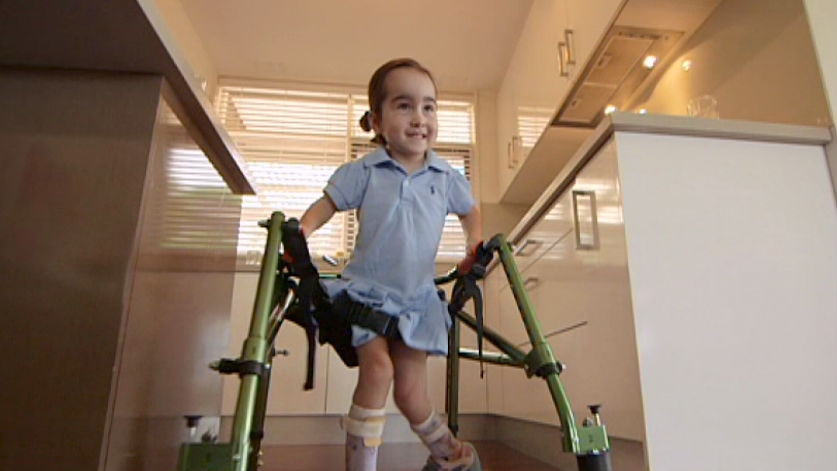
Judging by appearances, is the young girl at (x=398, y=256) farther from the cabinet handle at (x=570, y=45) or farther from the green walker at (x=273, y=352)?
the cabinet handle at (x=570, y=45)

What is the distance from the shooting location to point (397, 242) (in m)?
1.10

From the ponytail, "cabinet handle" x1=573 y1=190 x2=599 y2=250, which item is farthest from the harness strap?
"cabinet handle" x1=573 y1=190 x2=599 y2=250

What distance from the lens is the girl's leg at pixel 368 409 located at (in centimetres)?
97

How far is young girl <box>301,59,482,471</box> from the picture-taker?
1021 millimetres

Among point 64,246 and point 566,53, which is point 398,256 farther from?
point 566,53

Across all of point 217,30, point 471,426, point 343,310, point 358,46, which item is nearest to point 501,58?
point 358,46

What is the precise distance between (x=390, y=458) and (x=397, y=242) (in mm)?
1271

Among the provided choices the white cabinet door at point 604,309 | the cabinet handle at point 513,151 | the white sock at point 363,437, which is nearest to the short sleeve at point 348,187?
the white sock at point 363,437

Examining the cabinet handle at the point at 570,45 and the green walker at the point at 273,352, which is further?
the cabinet handle at the point at 570,45

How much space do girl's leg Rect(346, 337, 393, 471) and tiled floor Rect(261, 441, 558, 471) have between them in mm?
863

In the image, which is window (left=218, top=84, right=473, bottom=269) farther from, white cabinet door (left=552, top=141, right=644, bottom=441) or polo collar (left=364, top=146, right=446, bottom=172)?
polo collar (left=364, top=146, right=446, bottom=172)

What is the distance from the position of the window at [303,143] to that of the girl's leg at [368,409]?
2362 mm

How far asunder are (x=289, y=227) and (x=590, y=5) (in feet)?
5.37

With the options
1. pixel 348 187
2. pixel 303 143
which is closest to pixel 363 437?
pixel 348 187
